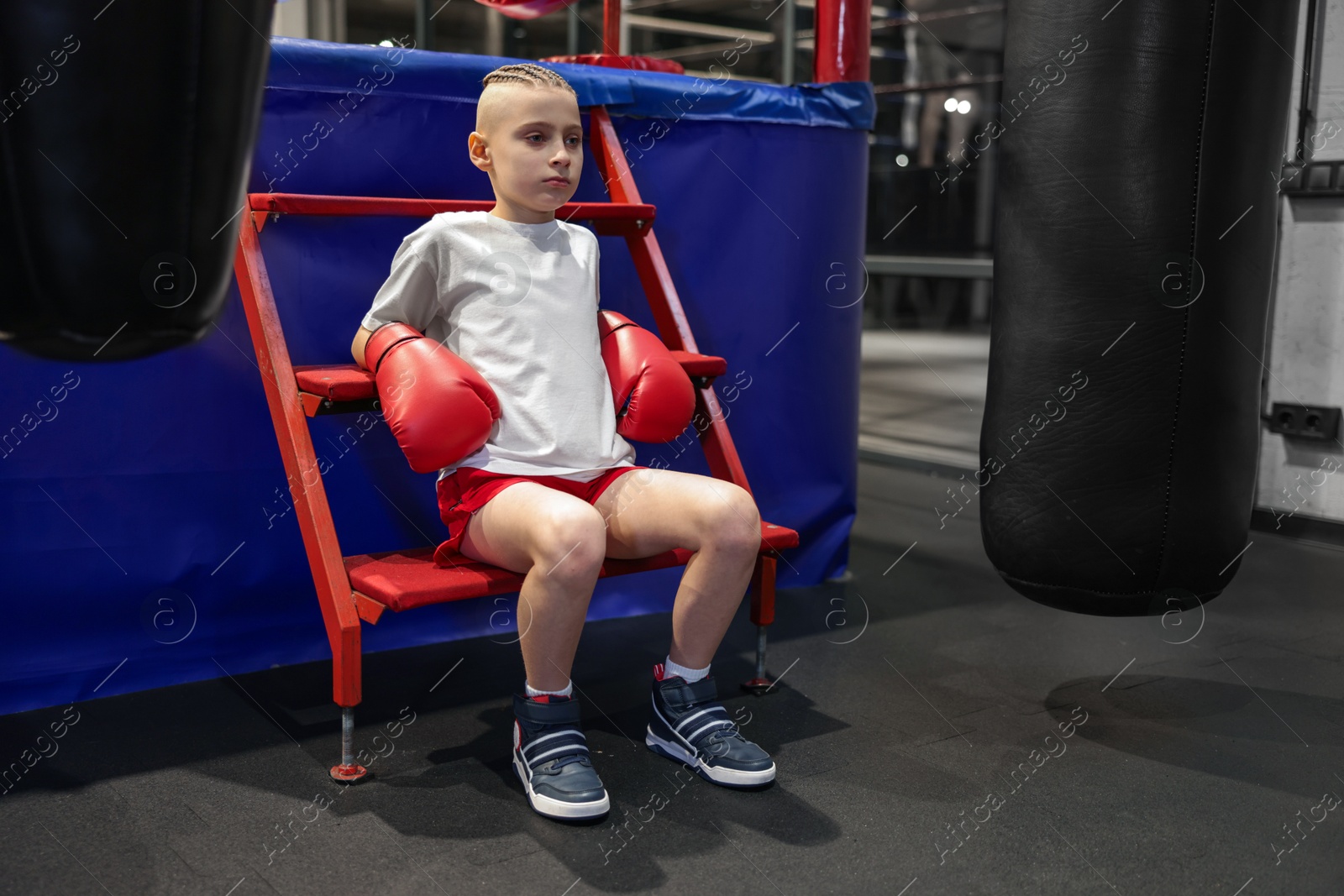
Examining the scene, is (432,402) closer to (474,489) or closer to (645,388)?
(474,489)

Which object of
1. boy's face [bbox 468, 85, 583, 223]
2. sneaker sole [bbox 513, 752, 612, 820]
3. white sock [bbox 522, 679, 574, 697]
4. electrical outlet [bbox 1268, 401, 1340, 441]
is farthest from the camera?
electrical outlet [bbox 1268, 401, 1340, 441]

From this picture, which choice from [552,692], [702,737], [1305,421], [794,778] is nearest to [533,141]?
[552,692]

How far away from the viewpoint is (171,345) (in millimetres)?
690

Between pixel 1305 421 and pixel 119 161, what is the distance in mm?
3377

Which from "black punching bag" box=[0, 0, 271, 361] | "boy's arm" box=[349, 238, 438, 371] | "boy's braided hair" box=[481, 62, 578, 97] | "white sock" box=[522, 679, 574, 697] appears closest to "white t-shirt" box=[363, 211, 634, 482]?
"boy's arm" box=[349, 238, 438, 371]

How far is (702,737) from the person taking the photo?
1772mm

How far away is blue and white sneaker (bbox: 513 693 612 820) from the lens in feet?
5.25

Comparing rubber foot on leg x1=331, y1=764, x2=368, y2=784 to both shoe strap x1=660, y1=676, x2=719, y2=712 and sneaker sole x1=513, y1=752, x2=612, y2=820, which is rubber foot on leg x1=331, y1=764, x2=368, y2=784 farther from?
shoe strap x1=660, y1=676, x2=719, y2=712

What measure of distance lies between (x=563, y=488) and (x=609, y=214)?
0.61 metres

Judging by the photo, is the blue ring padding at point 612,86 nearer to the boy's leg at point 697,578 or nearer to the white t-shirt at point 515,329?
the white t-shirt at point 515,329

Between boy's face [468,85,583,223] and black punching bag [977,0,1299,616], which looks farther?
boy's face [468,85,583,223]

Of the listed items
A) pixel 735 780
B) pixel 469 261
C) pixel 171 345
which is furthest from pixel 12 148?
pixel 735 780

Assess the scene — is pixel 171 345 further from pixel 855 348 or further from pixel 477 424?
pixel 855 348

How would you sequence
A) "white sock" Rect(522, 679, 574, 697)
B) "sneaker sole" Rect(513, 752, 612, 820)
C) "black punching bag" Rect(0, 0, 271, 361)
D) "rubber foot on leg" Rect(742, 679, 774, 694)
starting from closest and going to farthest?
"black punching bag" Rect(0, 0, 271, 361) → "sneaker sole" Rect(513, 752, 612, 820) → "white sock" Rect(522, 679, 574, 697) → "rubber foot on leg" Rect(742, 679, 774, 694)
